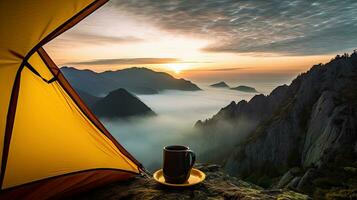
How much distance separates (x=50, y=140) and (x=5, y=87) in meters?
0.99

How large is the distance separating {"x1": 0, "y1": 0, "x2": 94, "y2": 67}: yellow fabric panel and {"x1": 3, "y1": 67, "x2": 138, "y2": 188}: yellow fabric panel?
520 mm

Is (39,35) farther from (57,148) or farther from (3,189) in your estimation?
(3,189)

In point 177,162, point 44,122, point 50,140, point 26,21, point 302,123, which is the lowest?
point 302,123

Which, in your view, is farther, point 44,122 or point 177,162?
point 44,122

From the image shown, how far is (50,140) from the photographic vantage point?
439cm

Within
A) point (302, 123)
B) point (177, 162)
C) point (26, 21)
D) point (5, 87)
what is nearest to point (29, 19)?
point (26, 21)

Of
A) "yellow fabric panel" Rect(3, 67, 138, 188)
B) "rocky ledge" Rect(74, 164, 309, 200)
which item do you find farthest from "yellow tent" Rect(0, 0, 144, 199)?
"rocky ledge" Rect(74, 164, 309, 200)

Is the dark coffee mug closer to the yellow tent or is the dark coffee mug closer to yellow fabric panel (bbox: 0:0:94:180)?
the yellow tent

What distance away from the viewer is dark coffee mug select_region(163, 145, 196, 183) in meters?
3.87

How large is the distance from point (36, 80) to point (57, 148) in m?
1.00

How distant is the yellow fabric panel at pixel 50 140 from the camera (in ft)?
13.5

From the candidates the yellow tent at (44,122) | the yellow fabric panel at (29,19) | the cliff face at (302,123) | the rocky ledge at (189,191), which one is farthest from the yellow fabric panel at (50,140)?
the cliff face at (302,123)

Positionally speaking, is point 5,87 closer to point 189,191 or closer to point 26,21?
point 26,21

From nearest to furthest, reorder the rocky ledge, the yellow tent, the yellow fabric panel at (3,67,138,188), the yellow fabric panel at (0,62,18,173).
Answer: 1. the yellow tent
2. the yellow fabric panel at (0,62,18,173)
3. the rocky ledge
4. the yellow fabric panel at (3,67,138,188)
